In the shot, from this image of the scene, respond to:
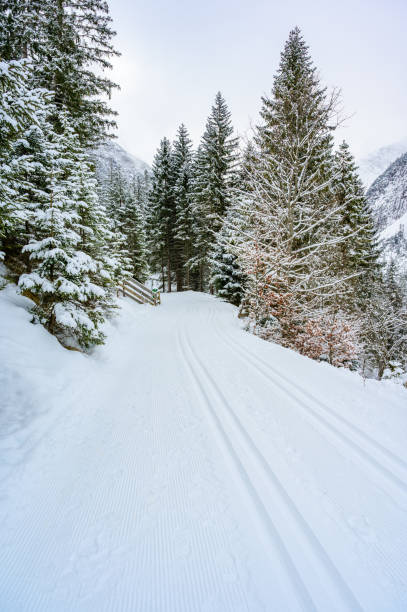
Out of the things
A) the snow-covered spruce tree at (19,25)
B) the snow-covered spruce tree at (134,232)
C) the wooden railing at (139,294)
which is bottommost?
the wooden railing at (139,294)

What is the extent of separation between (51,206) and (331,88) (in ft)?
28.9

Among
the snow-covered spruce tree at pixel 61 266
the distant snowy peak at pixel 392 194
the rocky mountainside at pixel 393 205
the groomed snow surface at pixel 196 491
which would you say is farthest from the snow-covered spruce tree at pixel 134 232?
the distant snowy peak at pixel 392 194

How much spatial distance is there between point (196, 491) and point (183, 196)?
24.1m

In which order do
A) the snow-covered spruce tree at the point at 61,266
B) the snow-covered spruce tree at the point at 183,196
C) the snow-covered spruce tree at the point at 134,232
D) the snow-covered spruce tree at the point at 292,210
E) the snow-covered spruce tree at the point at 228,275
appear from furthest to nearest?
1. the snow-covered spruce tree at the point at 183,196
2. the snow-covered spruce tree at the point at 134,232
3. the snow-covered spruce tree at the point at 228,275
4. the snow-covered spruce tree at the point at 292,210
5. the snow-covered spruce tree at the point at 61,266

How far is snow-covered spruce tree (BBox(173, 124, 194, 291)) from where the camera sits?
22.5 meters

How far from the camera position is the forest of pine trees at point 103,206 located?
477 cm

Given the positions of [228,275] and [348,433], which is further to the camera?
[228,275]

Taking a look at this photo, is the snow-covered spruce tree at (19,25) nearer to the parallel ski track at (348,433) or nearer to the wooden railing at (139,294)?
the wooden railing at (139,294)

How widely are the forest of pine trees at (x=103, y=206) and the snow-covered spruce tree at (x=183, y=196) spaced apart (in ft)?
24.8

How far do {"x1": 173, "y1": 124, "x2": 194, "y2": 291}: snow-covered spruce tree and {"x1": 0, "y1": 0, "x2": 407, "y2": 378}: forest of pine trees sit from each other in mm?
7563

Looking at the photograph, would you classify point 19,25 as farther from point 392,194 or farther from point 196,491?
point 392,194

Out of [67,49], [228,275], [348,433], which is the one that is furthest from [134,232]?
[348,433]

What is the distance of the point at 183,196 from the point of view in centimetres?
2305

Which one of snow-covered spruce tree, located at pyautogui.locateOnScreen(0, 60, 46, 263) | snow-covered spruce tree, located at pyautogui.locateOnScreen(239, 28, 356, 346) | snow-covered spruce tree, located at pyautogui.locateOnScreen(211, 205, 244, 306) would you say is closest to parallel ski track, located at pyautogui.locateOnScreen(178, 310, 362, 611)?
snow-covered spruce tree, located at pyautogui.locateOnScreen(0, 60, 46, 263)
